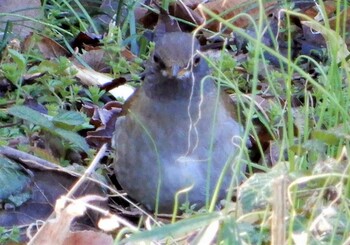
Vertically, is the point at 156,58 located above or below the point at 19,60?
above

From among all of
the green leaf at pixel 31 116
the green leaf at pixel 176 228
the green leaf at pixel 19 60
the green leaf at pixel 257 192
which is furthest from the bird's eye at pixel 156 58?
the green leaf at pixel 176 228

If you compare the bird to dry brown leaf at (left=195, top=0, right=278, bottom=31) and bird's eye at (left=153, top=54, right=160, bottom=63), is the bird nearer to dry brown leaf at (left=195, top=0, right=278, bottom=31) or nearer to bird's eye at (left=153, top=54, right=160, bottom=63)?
bird's eye at (left=153, top=54, right=160, bottom=63)

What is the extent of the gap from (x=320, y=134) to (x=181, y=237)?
57 cm

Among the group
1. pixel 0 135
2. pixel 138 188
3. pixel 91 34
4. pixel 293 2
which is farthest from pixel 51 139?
pixel 293 2

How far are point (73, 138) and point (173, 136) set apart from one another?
0.44 meters

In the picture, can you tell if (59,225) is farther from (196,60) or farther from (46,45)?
(46,45)

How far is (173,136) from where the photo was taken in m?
4.23

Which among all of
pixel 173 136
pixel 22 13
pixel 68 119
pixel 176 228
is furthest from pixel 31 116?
pixel 176 228

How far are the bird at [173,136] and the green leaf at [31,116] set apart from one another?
315 mm

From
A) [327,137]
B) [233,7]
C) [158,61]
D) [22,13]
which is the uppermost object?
[327,137]

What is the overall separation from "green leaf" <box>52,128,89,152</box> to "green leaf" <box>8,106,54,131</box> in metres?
0.05

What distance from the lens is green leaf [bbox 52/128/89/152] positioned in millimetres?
4359

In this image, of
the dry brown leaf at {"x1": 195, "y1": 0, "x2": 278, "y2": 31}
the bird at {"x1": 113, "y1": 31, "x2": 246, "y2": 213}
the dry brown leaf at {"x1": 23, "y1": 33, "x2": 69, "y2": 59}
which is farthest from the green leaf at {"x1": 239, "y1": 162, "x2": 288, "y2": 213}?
the dry brown leaf at {"x1": 23, "y1": 33, "x2": 69, "y2": 59}

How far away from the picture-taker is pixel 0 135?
182 inches
